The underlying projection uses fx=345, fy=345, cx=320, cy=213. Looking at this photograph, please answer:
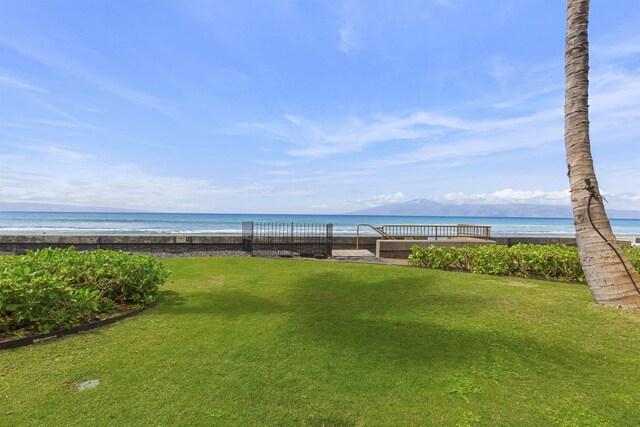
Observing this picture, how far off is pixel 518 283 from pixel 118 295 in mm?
8949

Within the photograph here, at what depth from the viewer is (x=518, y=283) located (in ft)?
28.2

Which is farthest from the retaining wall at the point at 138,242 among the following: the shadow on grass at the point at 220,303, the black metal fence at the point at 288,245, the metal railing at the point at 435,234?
the shadow on grass at the point at 220,303

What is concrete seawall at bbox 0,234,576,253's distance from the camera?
50.4ft

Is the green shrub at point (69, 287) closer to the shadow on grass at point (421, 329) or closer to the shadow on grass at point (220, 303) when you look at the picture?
the shadow on grass at point (220, 303)

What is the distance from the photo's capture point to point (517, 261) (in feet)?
32.4

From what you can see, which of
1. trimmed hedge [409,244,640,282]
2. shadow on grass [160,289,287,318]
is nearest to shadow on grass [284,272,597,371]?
shadow on grass [160,289,287,318]

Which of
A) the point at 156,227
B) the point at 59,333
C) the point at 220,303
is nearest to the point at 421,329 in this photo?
the point at 220,303

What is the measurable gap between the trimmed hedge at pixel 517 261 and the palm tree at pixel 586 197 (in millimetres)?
2580

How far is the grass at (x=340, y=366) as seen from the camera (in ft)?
10.4

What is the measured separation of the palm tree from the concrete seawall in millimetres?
11181

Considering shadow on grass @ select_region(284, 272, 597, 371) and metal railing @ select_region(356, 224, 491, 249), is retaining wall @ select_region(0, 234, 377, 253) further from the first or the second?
shadow on grass @ select_region(284, 272, 597, 371)

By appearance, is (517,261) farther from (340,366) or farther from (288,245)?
(288,245)

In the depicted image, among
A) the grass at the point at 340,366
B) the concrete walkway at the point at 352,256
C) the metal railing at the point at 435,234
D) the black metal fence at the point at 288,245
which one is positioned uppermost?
the metal railing at the point at 435,234

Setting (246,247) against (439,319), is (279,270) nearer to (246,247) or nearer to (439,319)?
(439,319)
